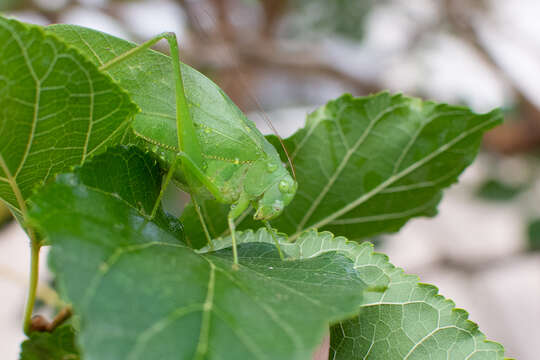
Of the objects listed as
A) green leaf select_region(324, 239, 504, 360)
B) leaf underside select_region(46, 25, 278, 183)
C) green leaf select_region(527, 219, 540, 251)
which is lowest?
green leaf select_region(324, 239, 504, 360)

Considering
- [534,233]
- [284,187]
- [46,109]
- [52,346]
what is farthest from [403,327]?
[534,233]

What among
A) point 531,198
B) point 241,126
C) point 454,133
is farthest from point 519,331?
point 241,126

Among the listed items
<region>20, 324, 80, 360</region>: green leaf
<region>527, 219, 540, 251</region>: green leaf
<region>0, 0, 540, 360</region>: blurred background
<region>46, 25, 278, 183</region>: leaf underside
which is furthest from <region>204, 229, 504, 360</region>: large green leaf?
<region>527, 219, 540, 251</region>: green leaf

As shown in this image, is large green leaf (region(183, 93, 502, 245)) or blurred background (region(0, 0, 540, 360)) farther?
blurred background (region(0, 0, 540, 360))

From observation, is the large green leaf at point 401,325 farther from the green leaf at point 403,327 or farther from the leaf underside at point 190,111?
the leaf underside at point 190,111

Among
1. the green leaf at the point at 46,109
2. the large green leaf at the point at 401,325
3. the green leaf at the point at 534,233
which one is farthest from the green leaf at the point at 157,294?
the green leaf at the point at 534,233

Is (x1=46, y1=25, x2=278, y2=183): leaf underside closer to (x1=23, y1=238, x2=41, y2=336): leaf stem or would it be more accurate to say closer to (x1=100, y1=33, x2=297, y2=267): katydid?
(x1=100, y1=33, x2=297, y2=267): katydid

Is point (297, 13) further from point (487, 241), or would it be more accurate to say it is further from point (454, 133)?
point (454, 133)

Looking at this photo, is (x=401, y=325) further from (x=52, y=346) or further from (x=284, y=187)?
(x=52, y=346)

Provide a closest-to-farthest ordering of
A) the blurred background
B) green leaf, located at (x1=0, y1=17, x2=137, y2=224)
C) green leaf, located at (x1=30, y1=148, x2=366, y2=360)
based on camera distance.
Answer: green leaf, located at (x1=30, y1=148, x2=366, y2=360)
green leaf, located at (x1=0, y1=17, x2=137, y2=224)
the blurred background
